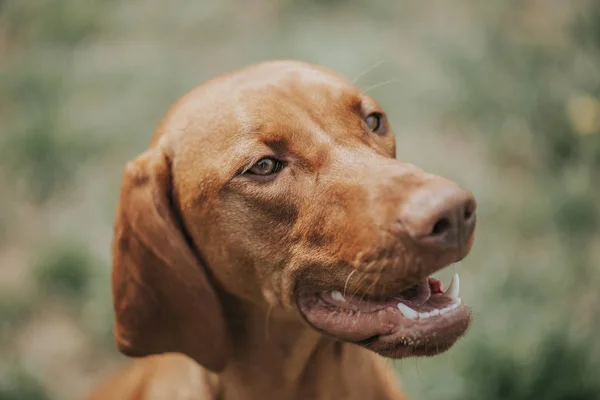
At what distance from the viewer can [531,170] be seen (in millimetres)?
5535

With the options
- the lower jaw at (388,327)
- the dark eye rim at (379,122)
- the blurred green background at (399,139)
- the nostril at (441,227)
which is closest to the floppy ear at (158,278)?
the lower jaw at (388,327)

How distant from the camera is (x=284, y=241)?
2.63 metres

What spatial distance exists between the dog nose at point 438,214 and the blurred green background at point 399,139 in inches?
83.7

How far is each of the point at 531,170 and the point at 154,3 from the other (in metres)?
4.24

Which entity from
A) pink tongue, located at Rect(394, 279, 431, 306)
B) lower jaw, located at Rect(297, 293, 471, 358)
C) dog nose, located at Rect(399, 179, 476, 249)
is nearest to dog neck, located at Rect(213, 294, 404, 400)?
lower jaw, located at Rect(297, 293, 471, 358)

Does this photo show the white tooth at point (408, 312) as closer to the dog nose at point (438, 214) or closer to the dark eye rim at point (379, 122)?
the dog nose at point (438, 214)

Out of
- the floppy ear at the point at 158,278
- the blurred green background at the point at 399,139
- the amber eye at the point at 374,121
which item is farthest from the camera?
the blurred green background at the point at 399,139

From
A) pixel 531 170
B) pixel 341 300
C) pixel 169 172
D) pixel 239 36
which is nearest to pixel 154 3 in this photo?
pixel 239 36

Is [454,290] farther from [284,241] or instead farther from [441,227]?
[284,241]

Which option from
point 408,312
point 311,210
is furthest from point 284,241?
point 408,312

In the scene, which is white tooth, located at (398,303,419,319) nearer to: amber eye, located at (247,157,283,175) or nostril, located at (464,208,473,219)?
nostril, located at (464,208,473,219)

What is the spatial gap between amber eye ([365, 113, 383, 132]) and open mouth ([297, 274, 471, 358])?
670 mm

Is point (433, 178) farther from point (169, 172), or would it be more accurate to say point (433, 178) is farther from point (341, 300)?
point (169, 172)

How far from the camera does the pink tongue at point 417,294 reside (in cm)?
260
